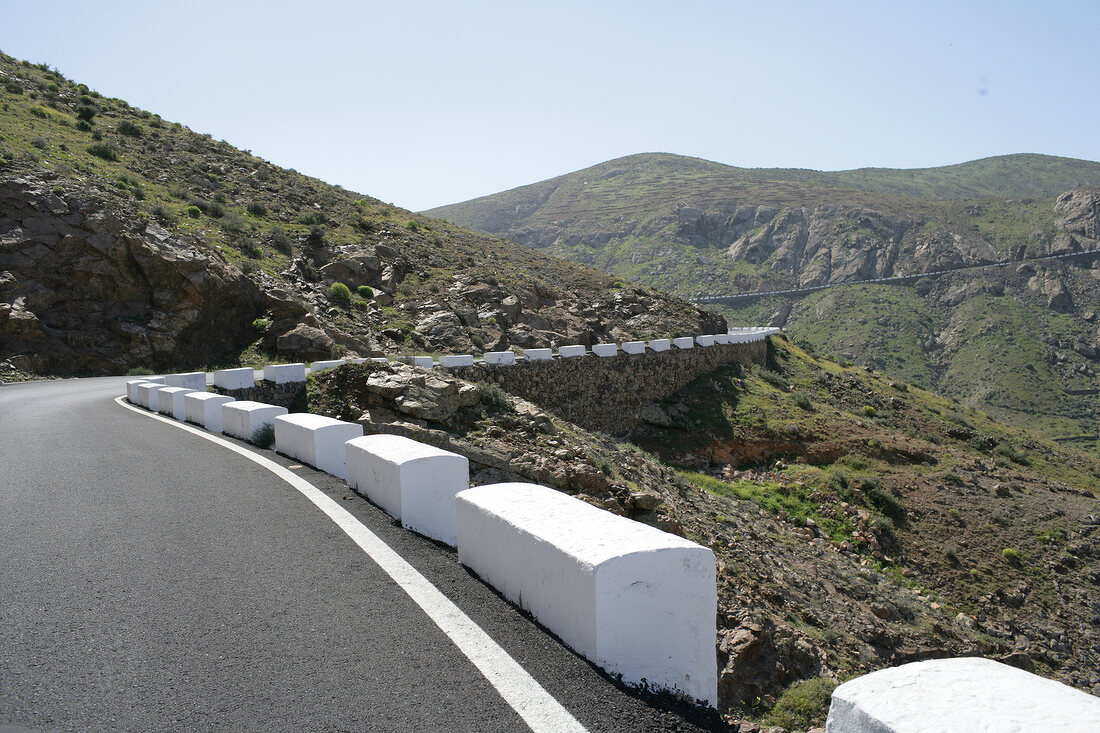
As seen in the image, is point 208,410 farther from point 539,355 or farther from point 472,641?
point 539,355

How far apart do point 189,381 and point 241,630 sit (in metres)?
15.6

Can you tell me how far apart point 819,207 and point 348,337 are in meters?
102

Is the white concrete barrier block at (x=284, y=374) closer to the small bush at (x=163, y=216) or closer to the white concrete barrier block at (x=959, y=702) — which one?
the white concrete barrier block at (x=959, y=702)

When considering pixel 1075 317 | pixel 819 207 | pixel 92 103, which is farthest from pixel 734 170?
pixel 92 103

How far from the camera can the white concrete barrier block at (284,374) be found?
56.2 feet

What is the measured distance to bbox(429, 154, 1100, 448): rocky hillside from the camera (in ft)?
234

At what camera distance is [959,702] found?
2596 mm

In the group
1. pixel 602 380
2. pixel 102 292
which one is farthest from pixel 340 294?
pixel 602 380

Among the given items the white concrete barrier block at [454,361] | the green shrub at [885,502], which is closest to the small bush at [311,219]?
the white concrete barrier block at [454,361]

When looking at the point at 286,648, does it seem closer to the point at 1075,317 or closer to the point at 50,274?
the point at 50,274

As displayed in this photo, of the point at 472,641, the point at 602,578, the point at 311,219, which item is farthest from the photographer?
the point at 311,219

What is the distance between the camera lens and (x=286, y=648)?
13.2 ft

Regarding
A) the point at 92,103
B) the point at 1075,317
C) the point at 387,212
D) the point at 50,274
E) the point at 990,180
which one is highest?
the point at 990,180

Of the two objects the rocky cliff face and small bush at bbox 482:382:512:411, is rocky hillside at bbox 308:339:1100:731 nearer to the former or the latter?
small bush at bbox 482:382:512:411
